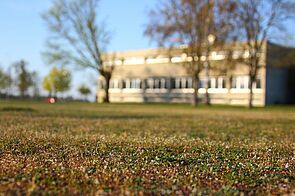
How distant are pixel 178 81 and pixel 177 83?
516mm

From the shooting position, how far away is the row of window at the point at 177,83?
266 ft

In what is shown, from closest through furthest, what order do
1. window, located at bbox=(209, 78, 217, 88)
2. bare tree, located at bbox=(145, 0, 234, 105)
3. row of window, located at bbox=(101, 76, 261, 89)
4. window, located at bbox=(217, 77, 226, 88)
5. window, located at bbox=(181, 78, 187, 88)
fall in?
bare tree, located at bbox=(145, 0, 234, 105)
row of window, located at bbox=(101, 76, 261, 89)
window, located at bbox=(217, 77, 226, 88)
window, located at bbox=(209, 78, 217, 88)
window, located at bbox=(181, 78, 187, 88)

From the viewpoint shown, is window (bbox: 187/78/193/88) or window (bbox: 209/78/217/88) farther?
window (bbox: 187/78/193/88)

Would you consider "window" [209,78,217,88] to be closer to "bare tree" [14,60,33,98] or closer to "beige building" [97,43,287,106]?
"beige building" [97,43,287,106]

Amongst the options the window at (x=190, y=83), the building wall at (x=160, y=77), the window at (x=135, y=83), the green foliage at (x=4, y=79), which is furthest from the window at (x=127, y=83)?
the green foliage at (x=4, y=79)

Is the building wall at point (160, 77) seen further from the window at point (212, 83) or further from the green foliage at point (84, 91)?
the green foliage at point (84, 91)

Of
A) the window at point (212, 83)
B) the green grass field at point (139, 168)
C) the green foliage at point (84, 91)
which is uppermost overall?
the window at point (212, 83)

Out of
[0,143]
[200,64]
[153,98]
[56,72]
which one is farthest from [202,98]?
[0,143]

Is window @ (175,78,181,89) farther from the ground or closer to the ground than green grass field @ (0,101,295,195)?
farther from the ground

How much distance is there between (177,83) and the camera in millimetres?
92812

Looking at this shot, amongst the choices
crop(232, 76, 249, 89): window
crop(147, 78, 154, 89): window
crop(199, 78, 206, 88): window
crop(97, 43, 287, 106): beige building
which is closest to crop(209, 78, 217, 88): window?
crop(97, 43, 287, 106): beige building

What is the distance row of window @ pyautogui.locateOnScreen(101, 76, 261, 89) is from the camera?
266 feet

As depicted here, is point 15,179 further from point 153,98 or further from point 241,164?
point 153,98

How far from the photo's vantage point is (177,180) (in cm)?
663
